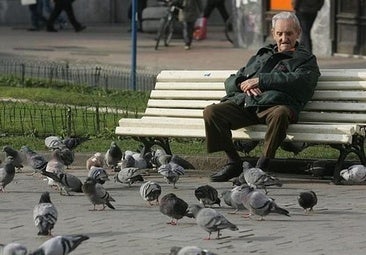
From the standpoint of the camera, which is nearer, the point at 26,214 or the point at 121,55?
the point at 26,214

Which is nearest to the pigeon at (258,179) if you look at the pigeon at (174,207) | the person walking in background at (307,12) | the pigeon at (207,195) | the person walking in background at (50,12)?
the pigeon at (207,195)

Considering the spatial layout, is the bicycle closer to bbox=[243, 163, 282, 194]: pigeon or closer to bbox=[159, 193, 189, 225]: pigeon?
bbox=[243, 163, 282, 194]: pigeon

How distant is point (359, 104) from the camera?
38.4 ft

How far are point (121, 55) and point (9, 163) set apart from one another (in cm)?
1523

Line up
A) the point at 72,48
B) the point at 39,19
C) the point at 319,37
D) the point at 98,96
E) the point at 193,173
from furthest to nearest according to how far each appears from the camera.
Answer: the point at 39,19
the point at 72,48
the point at 319,37
the point at 98,96
the point at 193,173

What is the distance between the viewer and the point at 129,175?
1124 centimetres

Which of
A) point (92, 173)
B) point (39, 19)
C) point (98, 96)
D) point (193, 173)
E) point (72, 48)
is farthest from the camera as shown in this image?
Answer: point (39, 19)

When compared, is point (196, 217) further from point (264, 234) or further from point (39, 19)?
point (39, 19)

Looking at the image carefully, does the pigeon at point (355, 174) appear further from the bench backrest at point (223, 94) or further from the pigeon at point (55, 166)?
the pigeon at point (55, 166)

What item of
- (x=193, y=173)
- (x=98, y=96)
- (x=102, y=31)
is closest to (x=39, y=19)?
(x=102, y=31)

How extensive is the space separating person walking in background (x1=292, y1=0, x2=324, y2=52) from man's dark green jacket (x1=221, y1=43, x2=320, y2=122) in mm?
11596

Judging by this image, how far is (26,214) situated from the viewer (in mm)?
10016

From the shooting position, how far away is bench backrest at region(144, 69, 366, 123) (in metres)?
11.8

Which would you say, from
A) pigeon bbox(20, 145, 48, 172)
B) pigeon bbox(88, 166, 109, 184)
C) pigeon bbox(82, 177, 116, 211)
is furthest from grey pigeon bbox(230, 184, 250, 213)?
pigeon bbox(20, 145, 48, 172)
